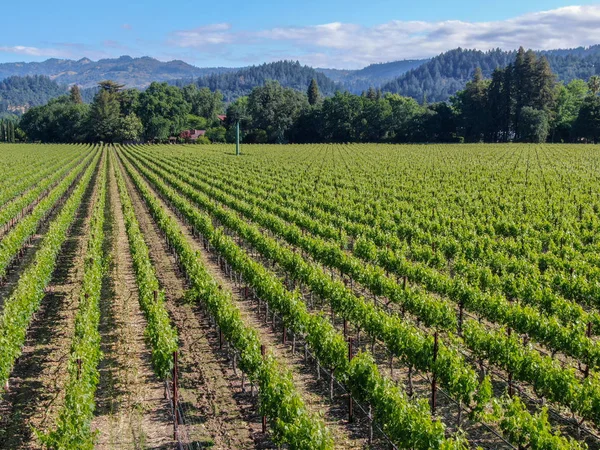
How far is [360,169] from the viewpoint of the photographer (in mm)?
58656

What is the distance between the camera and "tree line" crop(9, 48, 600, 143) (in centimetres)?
11312

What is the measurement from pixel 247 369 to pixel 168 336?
2.43 metres

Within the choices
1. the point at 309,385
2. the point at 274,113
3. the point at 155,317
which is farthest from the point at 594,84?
the point at 155,317

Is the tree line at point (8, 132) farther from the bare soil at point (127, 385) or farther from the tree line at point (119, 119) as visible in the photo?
the bare soil at point (127, 385)

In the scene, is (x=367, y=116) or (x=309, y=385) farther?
(x=367, y=116)

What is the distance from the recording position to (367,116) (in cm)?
12850

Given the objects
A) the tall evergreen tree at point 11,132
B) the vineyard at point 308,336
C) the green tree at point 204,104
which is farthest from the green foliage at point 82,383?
the tall evergreen tree at point 11,132

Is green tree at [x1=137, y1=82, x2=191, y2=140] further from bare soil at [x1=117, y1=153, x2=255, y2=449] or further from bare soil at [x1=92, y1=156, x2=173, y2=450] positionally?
bare soil at [x1=117, y1=153, x2=255, y2=449]

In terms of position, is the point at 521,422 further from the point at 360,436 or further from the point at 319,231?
the point at 319,231

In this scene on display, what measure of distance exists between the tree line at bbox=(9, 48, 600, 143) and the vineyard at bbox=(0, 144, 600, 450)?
9142 cm

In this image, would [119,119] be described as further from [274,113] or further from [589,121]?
[589,121]

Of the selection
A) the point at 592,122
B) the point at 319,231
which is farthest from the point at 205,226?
the point at 592,122

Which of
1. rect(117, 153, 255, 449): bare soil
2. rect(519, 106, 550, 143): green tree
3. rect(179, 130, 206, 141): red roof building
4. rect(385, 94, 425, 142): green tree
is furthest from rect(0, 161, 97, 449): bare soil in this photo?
rect(179, 130, 206, 141): red roof building

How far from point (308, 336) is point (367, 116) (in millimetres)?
119186
